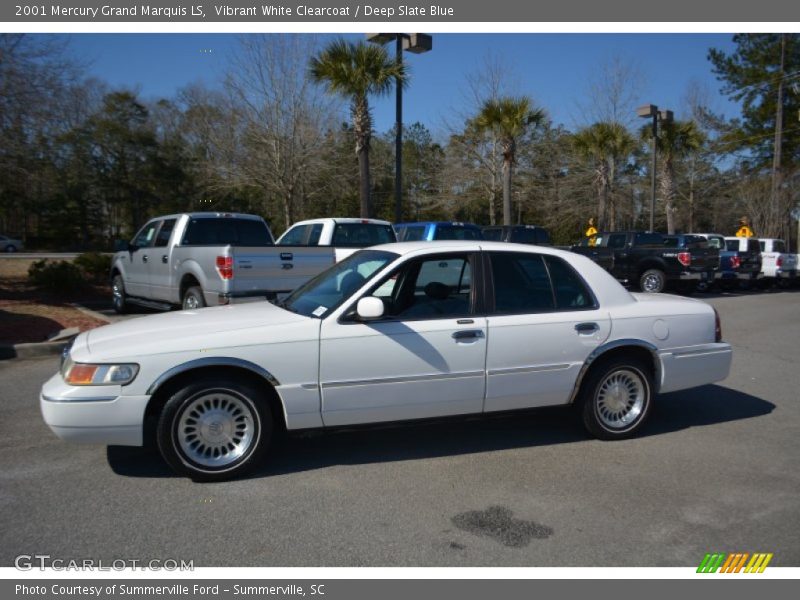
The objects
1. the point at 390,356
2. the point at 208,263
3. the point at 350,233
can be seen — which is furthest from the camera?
the point at 350,233

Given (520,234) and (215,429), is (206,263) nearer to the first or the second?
(215,429)

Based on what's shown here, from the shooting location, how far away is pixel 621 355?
5.32 metres

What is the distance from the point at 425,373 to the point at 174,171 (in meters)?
39.4

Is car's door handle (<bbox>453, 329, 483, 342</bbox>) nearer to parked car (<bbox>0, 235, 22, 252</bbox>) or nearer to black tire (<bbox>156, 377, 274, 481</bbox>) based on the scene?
black tire (<bbox>156, 377, 274, 481</bbox>)

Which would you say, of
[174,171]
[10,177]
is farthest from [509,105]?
[174,171]

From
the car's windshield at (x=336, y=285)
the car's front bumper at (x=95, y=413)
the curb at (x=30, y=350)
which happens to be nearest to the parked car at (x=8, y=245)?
the curb at (x=30, y=350)

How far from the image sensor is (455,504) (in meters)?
4.12

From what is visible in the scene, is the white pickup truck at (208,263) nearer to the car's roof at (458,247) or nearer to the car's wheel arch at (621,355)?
the car's roof at (458,247)

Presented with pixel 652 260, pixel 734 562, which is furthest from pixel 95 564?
pixel 652 260

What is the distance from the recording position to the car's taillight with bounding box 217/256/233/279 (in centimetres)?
872

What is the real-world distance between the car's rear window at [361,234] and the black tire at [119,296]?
13.7ft

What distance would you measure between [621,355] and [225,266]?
5.50 m

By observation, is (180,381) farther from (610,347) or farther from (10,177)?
(10,177)

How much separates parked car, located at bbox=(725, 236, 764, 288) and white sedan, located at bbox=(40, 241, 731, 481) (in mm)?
17168
